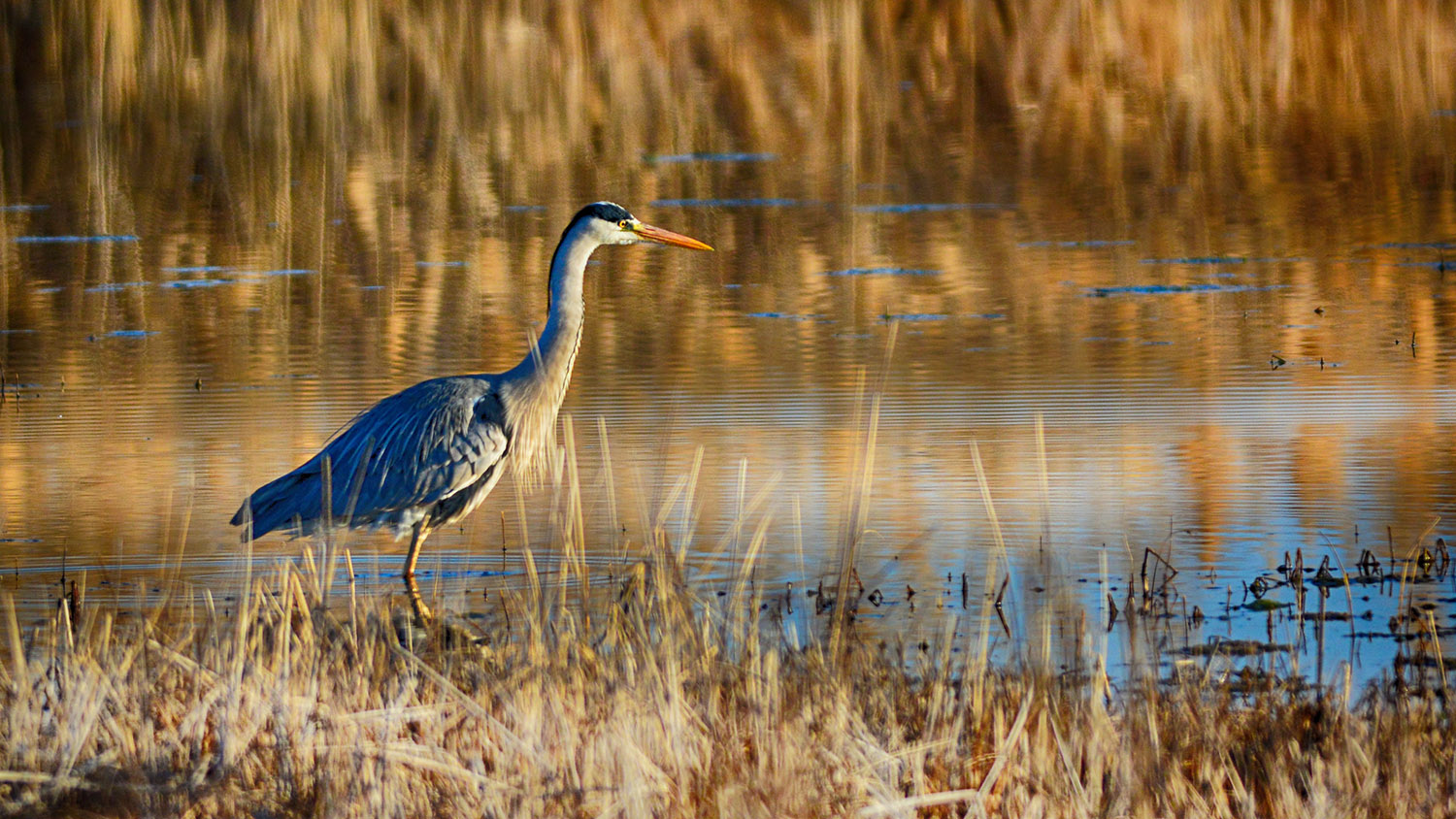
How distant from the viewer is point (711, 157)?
20266 millimetres

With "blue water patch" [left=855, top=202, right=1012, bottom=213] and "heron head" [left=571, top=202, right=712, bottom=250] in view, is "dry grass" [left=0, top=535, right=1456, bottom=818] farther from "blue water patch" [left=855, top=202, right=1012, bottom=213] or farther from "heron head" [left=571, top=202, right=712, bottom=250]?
"blue water patch" [left=855, top=202, right=1012, bottom=213]

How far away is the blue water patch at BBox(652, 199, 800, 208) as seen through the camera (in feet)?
56.5

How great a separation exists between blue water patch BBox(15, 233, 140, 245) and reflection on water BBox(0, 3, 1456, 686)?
0.17 ft

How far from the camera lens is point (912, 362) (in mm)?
11125

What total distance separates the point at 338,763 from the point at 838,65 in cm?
2293

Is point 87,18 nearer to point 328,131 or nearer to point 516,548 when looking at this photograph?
point 328,131

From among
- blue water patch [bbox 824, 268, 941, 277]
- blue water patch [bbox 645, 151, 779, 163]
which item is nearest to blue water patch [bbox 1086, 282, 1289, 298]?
blue water patch [bbox 824, 268, 941, 277]

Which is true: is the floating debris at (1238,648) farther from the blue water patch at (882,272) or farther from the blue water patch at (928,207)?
the blue water patch at (928,207)

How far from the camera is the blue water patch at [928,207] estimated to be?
1706 cm

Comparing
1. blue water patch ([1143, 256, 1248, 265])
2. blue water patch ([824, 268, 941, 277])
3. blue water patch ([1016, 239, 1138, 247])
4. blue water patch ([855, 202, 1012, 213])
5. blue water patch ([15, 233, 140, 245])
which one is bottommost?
blue water patch ([824, 268, 941, 277])

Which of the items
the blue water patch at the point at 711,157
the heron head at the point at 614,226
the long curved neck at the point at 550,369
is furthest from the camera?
the blue water patch at the point at 711,157

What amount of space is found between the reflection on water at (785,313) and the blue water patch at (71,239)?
0.17 feet

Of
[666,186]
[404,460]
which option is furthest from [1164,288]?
[404,460]

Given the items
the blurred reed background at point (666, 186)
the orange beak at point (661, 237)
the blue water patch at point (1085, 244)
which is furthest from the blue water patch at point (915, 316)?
the orange beak at point (661, 237)
